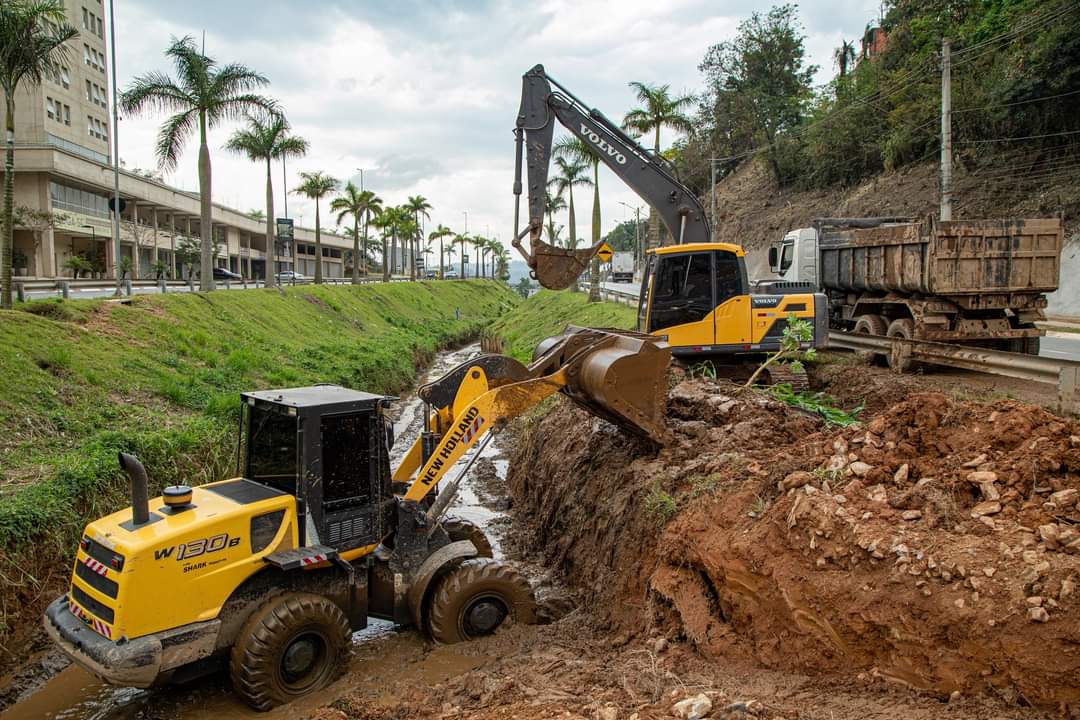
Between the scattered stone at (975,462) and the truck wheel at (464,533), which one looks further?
the truck wheel at (464,533)

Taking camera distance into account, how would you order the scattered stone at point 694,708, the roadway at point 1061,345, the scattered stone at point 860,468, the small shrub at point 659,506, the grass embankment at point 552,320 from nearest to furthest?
the scattered stone at point 694,708, the scattered stone at point 860,468, the small shrub at point 659,506, the roadway at point 1061,345, the grass embankment at point 552,320

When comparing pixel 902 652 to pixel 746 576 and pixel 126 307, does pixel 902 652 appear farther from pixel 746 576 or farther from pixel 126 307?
pixel 126 307

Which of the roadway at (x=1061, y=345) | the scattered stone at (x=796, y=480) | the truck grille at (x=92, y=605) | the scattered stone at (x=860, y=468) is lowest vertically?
the truck grille at (x=92, y=605)

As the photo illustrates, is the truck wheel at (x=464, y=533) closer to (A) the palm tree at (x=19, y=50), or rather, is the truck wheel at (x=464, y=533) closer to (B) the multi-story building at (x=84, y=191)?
(A) the palm tree at (x=19, y=50)

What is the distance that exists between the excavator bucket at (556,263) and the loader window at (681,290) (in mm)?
1844

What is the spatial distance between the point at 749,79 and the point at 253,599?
60547mm

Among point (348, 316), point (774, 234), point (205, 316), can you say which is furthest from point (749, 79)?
point (205, 316)

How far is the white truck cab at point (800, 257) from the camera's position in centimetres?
1905

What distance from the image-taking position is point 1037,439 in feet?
18.4

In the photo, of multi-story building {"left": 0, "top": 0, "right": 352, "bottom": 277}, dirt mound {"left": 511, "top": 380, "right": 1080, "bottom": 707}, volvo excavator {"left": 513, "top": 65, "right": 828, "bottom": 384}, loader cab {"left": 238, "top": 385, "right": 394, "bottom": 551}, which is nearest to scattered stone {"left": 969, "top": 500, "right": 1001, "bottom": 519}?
dirt mound {"left": 511, "top": 380, "right": 1080, "bottom": 707}

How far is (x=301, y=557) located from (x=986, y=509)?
17.6 ft

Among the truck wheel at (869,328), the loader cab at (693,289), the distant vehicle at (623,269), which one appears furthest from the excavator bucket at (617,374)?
the distant vehicle at (623,269)

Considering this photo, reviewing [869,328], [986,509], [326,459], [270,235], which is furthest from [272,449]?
[270,235]

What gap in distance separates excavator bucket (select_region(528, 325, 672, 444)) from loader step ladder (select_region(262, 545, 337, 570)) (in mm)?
2862
